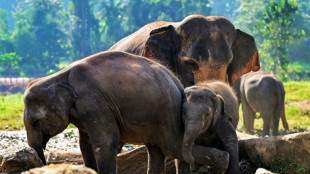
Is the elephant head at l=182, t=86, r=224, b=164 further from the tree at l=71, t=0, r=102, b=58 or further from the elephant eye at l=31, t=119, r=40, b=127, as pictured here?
the tree at l=71, t=0, r=102, b=58

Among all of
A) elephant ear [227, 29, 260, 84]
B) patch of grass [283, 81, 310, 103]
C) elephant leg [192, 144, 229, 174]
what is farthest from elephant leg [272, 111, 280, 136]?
elephant leg [192, 144, 229, 174]

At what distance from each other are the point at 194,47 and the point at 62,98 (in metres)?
3.18

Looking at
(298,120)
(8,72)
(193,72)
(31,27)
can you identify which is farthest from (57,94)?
(31,27)

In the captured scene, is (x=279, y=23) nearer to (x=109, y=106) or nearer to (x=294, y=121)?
(x=294, y=121)

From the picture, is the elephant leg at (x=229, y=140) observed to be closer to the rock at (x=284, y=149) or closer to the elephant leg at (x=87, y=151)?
the rock at (x=284, y=149)

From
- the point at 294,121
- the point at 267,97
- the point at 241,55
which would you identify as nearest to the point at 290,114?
the point at 294,121

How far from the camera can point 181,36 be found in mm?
7875

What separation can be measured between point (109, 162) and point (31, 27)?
2230 inches

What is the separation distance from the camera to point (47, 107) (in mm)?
4938

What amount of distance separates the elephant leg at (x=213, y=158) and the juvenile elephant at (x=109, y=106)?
0.27 metres

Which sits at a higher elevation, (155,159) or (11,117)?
(155,159)

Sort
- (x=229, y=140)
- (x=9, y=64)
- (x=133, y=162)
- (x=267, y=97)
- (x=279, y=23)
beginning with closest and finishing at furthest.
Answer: (x=229, y=140), (x=133, y=162), (x=267, y=97), (x=279, y=23), (x=9, y=64)

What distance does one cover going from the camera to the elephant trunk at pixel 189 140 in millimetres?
4922

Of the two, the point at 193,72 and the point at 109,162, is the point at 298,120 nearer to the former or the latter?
the point at 193,72
